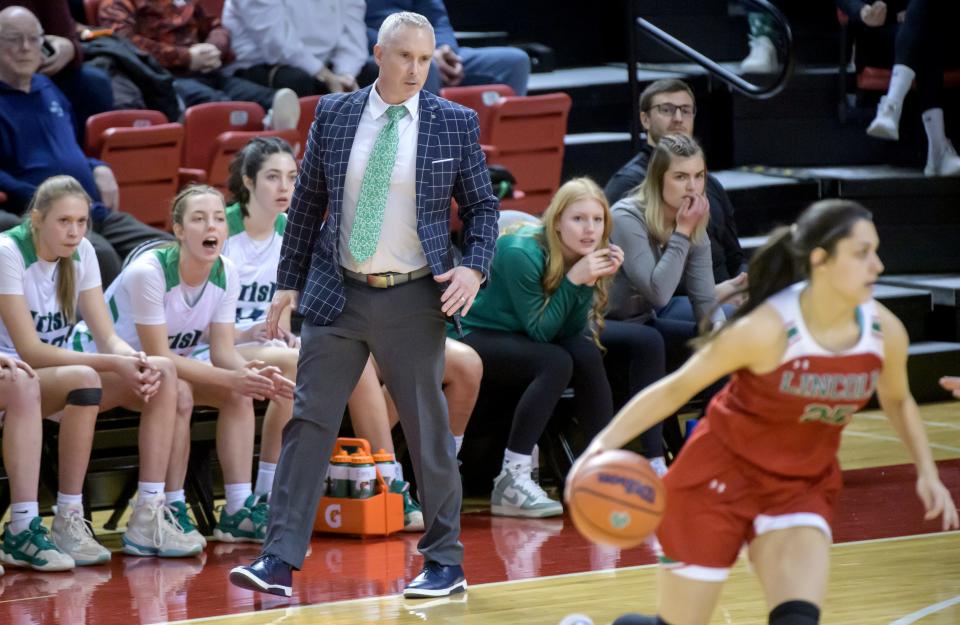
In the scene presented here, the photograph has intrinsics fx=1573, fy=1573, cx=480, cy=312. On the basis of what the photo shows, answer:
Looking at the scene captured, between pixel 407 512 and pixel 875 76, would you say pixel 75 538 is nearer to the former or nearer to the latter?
pixel 407 512

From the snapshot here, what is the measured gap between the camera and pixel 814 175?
8.62 m

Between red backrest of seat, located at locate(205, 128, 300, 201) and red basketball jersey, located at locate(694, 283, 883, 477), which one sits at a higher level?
red backrest of seat, located at locate(205, 128, 300, 201)

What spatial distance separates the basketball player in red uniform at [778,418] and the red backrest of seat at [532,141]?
443cm

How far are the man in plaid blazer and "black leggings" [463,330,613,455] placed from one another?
49.9 inches

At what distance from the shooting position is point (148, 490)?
5.21 meters

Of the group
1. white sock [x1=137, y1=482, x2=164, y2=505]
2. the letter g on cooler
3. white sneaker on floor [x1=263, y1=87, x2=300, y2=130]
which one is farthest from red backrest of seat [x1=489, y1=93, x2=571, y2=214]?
white sock [x1=137, y1=482, x2=164, y2=505]

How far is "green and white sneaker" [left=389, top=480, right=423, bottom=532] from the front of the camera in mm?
5531

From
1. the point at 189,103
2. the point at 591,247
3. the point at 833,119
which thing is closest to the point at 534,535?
the point at 591,247

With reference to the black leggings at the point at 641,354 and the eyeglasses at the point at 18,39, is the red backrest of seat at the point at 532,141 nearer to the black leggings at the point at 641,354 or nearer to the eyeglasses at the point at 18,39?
the black leggings at the point at 641,354

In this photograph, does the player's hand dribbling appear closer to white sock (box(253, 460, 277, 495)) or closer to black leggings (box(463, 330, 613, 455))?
black leggings (box(463, 330, 613, 455))

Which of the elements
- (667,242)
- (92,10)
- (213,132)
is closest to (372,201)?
(667,242)

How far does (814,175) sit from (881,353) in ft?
18.1

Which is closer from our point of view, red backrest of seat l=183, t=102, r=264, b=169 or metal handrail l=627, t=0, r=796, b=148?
red backrest of seat l=183, t=102, r=264, b=169

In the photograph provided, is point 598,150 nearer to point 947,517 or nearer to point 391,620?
point 391,620
